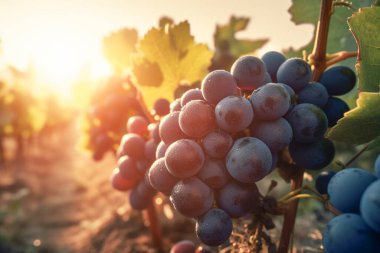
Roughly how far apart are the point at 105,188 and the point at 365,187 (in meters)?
8.09

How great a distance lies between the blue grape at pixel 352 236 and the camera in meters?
0.80

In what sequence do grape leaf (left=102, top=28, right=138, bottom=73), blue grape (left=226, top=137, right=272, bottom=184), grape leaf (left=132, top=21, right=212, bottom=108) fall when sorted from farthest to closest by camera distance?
grape leaf (left=102, top=28, right=138, bottom=73)
grape leaf (left=132, top=21, right=212, bottom=108)
blue grape (left=226, top=137, right=272, bottom=184)

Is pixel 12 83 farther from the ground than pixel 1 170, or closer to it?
farther from the ground

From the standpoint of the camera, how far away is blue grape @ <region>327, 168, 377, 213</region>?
844 mm

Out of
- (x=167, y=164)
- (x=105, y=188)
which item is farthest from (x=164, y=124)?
(x=105, y=188)

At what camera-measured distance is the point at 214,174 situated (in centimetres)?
106

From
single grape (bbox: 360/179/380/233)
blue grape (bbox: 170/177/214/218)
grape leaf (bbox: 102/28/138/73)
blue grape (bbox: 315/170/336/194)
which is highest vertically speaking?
grape leaf (bbox: 102/28/138/73)

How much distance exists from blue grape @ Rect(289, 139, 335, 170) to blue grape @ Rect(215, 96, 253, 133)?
9.9 inches

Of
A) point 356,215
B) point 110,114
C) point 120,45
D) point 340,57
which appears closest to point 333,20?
point 340,57

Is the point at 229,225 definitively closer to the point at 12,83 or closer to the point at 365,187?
the point at 365,187

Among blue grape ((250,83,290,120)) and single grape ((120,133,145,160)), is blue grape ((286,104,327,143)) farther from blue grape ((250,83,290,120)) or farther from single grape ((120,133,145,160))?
single grape ((120,133,145,160))

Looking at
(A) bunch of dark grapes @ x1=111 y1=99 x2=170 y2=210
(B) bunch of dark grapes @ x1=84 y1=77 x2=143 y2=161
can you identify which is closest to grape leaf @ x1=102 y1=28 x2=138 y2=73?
(B) bunch of dark grapes @ x1=84 y1=77 x2=143 y2=161

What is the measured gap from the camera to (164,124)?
113 centimetres

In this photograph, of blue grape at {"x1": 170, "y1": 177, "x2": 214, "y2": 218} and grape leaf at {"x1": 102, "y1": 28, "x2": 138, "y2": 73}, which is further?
grape leaf at {"x1": 102, "y1": 28, "x2": 138, "y2": 73}
